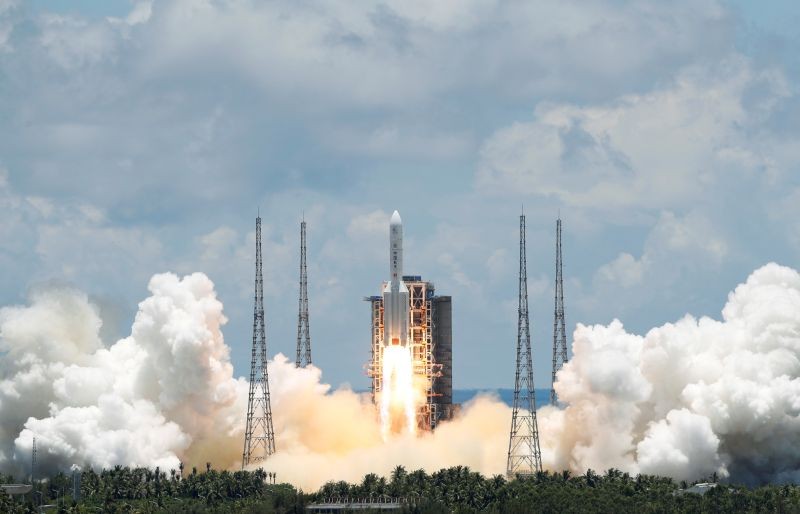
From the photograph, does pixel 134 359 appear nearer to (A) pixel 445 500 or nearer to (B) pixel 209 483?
(B) pixel 209 483

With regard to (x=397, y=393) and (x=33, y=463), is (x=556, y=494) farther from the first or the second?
(x=33, y=463)

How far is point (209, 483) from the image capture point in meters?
157

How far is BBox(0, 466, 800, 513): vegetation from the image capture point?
146125 millimetres

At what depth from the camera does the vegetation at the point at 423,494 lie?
479ft

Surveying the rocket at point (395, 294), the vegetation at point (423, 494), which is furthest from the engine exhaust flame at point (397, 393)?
the vegetation at point (423, 494)

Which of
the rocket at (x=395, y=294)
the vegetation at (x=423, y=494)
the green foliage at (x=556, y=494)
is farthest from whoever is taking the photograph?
the rocket at (x=395, y=294)

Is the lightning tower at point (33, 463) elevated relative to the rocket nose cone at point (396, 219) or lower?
lower

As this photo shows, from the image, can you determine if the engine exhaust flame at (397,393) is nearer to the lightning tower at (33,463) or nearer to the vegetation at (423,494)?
the vegetation at (423,494)

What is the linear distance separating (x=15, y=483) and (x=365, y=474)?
29049 millimetres

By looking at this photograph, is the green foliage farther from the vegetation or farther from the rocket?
the rocket

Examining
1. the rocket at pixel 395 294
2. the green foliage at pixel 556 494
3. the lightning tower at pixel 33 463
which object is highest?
the rocket at pixel 395 294

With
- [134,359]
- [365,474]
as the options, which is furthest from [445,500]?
[134,359]

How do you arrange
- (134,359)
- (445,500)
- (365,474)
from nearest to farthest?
1. (445,500)
2. (365,474)
3. (134,359)

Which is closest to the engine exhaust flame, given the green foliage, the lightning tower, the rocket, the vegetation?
the rocket
